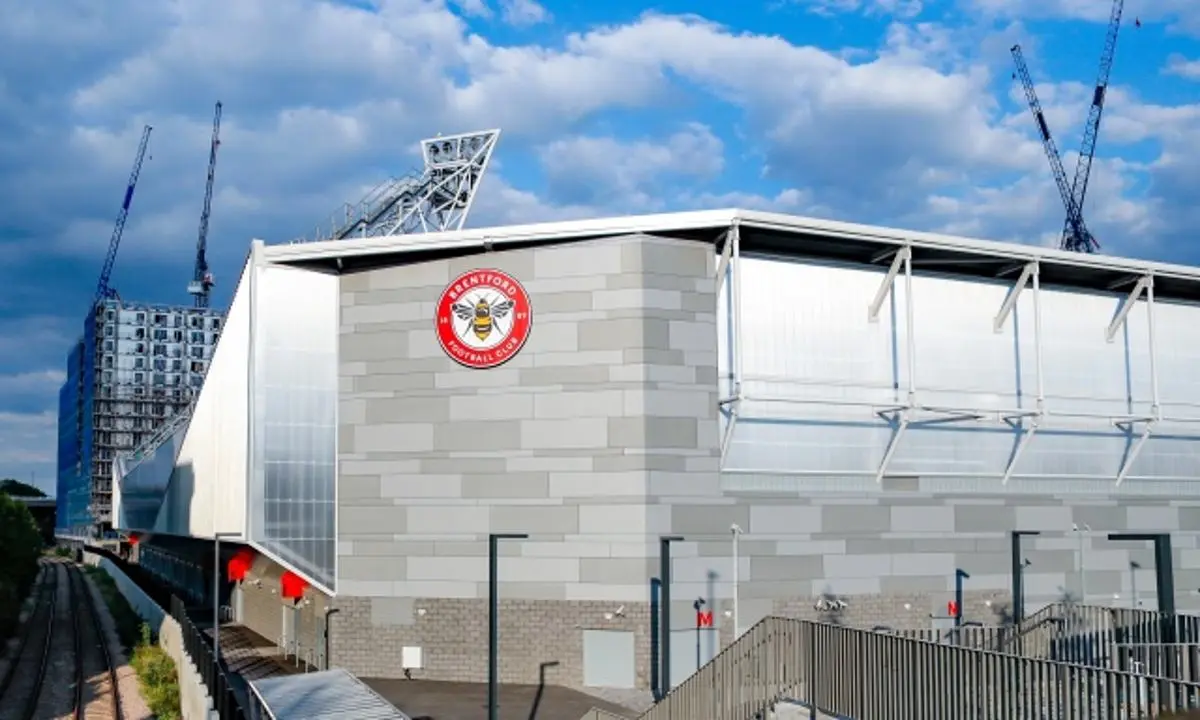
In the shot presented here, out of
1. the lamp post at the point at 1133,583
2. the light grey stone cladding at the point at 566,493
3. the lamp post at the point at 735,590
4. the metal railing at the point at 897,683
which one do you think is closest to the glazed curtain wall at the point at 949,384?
the light grey stone cladding at the point at 566,493

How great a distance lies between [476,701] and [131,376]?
17833 cm

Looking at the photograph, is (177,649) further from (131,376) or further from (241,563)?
(131,376)

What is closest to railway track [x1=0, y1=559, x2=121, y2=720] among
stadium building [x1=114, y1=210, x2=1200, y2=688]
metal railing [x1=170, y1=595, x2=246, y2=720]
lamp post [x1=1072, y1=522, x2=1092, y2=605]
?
metal railing [x1=170, y1=595, x2=246, y2=720]

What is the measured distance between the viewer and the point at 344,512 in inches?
1469

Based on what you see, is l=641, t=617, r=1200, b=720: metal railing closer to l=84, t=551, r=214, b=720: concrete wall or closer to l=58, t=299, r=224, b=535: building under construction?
l=84, t=551, r=214, b=720: concrete wall

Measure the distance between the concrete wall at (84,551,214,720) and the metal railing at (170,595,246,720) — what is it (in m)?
0.27

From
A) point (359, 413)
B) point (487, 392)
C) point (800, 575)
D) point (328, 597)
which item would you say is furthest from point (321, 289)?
point (800, 575)

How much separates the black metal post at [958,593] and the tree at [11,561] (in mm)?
45378

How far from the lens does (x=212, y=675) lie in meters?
28.6

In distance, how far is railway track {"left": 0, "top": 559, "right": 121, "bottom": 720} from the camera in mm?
39812

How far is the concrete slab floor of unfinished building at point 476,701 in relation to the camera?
31.4m

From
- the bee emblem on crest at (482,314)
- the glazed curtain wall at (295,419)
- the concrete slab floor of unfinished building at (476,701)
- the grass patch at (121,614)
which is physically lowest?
the grass patch at (121,614)

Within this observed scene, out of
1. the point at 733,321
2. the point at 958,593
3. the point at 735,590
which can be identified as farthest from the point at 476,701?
the point at 958,593

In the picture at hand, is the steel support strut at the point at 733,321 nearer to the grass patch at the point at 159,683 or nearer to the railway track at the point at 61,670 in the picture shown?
the grass patch at the point at 159,683
